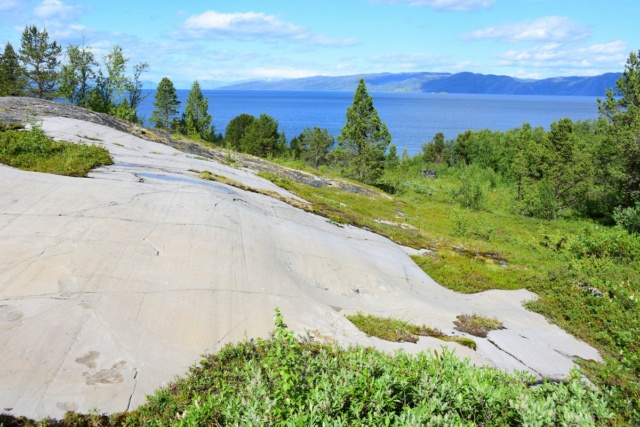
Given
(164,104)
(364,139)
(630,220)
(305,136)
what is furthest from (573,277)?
(305,136)

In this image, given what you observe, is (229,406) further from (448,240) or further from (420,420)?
(448,240)

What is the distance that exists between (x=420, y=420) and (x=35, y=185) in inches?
492

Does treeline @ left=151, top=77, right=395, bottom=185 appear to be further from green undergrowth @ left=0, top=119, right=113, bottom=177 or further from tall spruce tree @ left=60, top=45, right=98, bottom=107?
green undergrowth @ left=0, top=119, right=113, bottom=177

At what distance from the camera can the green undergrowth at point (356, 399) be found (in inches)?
211

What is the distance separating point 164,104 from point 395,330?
90.3 metres

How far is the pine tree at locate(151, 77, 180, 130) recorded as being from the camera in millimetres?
88000

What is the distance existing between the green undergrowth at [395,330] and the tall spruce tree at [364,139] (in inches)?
2058

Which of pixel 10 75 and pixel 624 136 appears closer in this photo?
pixel 624 136

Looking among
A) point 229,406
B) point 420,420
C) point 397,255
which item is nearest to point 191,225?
point 229,406

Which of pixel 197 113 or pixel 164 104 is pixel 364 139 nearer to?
pixel 164 104

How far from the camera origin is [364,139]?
6291 cm

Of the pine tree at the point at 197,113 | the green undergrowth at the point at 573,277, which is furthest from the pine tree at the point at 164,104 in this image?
the green undergrowth at the point at 573,277

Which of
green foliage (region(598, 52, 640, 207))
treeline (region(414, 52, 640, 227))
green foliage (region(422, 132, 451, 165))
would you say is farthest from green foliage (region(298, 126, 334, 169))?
green foliage (region(598, 52, 640, 207))

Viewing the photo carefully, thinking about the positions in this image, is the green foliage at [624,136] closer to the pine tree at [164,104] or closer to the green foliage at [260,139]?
the green foliage at [260,139]
